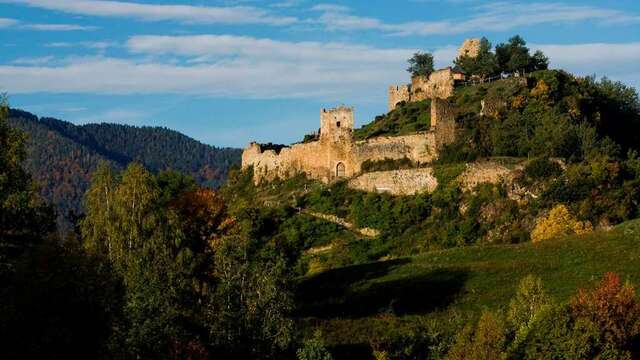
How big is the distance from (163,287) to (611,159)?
142 feet

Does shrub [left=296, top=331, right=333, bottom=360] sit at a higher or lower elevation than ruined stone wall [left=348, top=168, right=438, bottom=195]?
lower

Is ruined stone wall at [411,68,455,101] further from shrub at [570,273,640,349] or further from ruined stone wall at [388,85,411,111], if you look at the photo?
shrub at [570,273,640,349]

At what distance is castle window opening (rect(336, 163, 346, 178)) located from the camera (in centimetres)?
8775

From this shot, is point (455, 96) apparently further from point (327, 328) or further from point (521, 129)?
point (327, 328)

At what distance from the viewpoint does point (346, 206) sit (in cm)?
7962

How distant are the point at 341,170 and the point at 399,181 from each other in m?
10.1

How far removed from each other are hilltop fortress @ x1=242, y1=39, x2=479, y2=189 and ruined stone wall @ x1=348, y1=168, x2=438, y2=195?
427 mm

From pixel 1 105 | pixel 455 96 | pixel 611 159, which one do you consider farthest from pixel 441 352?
pixel 455 96

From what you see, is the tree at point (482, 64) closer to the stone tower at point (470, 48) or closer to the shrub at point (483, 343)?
the stone tower at point (470, 48)

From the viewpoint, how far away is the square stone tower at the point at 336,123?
293 ft

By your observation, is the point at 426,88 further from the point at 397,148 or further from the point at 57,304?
the point at 57,304

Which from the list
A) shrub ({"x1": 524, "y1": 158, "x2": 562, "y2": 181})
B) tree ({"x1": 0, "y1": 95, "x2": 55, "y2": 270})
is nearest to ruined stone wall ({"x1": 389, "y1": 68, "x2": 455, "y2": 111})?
shrub ({"x1": 524, "y1": 158, "x2": 562, "y2": 181})

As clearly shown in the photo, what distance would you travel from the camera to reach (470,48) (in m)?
104

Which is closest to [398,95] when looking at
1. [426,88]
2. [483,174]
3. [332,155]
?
[426,88]
